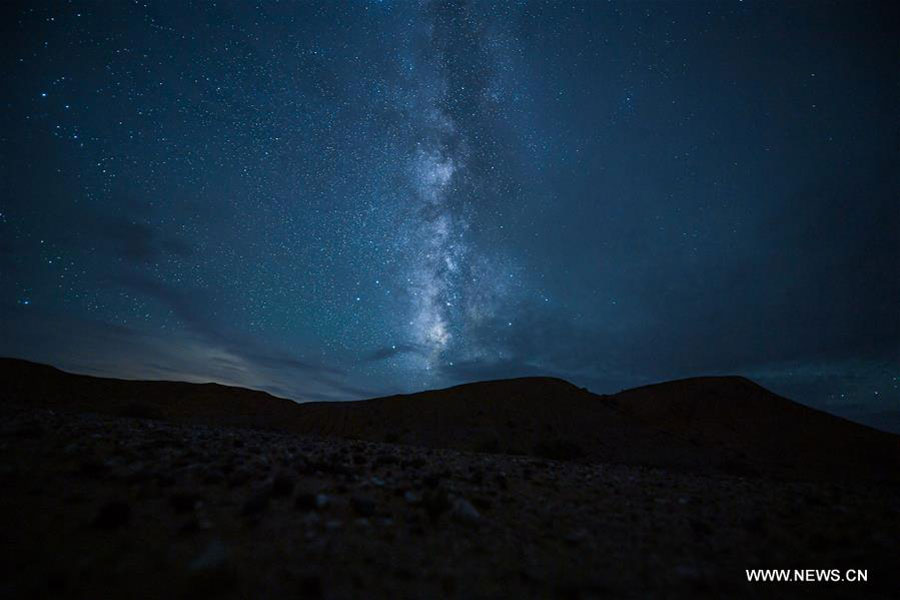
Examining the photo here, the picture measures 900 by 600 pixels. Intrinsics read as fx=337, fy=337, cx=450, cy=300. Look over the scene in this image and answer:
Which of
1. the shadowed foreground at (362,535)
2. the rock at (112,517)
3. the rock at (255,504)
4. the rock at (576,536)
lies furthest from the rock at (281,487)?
the rock at (576,536)

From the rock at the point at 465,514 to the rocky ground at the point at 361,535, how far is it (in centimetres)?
3

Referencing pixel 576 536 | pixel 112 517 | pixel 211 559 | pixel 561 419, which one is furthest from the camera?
pixel 561 419

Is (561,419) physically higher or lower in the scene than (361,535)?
lower

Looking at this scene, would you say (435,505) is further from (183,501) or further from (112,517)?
(112,517)

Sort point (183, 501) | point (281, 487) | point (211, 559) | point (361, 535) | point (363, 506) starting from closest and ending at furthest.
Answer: point (211, 559)
point (361, 535)
point (183, 501)
point (363, 506)
point (281, 487)

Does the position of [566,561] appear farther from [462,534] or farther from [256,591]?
[256,591]

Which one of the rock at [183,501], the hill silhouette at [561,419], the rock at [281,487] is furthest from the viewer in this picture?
the hill silhouette at [561,419]

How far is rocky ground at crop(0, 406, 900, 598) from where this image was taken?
2.76 metres

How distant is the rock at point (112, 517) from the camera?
328 centimetres

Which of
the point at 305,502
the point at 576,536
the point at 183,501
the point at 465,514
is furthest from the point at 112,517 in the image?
the point at 576,536

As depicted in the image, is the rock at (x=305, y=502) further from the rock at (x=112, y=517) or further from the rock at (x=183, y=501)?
the rock at (x=112, y=517)

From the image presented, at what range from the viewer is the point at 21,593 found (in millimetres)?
2287

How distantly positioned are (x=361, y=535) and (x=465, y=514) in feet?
4.65

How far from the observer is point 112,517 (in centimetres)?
331
